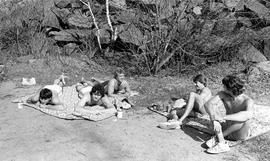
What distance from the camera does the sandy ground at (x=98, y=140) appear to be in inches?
199

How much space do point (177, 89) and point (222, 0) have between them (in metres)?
3.64

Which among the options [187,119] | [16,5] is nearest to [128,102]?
[187,119]

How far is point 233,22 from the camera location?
389 inches

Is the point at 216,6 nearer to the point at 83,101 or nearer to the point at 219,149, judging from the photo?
the point at 83,101

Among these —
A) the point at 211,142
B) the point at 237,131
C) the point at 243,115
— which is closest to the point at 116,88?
the point at 211,142

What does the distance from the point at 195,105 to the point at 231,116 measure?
4.17 ft

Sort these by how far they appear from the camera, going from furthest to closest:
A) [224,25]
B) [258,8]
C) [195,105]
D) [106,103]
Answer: [258,8] → [224,25] → [106,103] → [195,105]

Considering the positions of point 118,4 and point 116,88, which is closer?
point 116,88

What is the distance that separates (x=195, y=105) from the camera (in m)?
6.23

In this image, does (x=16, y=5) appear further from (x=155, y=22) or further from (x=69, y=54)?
(x=155, y=22)

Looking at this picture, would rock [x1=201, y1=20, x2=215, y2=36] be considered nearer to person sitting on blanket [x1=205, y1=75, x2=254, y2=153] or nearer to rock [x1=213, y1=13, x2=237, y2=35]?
rock [x1=213, y1=13, x2=237, y2=35]

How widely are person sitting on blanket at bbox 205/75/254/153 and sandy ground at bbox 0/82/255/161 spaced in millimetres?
191

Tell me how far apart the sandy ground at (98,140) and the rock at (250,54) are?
384cm

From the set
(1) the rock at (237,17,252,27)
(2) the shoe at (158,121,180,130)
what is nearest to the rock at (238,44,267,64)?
(1) the rock at (237,17,252,27)
